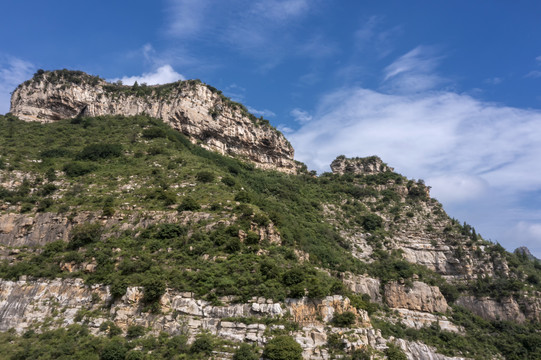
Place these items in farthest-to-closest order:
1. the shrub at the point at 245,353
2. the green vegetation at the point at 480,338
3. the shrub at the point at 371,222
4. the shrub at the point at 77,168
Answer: the shrub at the point at 371,222
the shrub at the point at 77,168
the green vegetation at the point at 480,338
the shrub at the point at 245,353

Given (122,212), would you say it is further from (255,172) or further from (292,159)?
(292,159)

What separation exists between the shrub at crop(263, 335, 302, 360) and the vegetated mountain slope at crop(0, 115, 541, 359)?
0.75 feet

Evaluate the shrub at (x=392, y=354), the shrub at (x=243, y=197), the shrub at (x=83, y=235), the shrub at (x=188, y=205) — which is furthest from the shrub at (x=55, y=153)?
the shrub at (x=392, y=354)

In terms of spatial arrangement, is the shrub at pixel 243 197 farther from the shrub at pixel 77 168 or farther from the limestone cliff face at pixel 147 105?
the limestone cliff face at pixel 147 105

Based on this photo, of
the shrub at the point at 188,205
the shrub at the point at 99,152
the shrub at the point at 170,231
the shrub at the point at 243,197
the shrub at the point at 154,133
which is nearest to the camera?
the shrub at the point at 170,231

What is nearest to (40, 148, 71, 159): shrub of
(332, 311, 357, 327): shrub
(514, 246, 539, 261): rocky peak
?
(332, 311, 357, 327): shrub

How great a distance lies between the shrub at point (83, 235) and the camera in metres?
33.8

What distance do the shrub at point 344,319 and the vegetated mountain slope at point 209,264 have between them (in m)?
0.20

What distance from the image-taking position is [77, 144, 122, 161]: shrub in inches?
1998

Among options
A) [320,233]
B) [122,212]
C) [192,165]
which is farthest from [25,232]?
[320,233]

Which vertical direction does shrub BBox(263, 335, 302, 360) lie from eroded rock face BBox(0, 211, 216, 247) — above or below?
below

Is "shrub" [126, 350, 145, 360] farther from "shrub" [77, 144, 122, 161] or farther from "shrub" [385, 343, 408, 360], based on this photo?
"shrub" [77, 144, 122, 161]

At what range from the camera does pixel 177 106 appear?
72500 mm

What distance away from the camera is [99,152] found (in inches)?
2035
